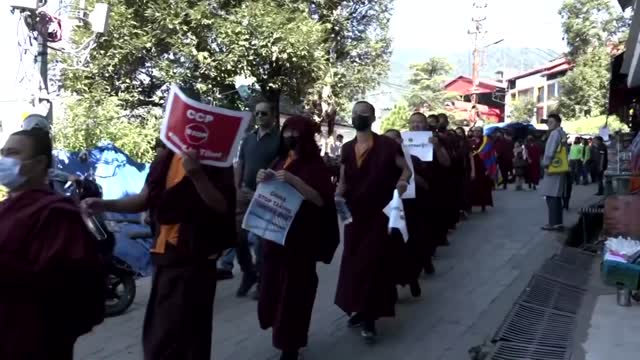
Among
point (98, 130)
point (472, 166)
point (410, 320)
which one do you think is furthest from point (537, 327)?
point (98, 130)

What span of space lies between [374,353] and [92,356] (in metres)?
2.04

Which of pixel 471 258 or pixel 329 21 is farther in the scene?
pixel 329 21

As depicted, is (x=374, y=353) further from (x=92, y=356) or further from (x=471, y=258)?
(x=471, y=258)

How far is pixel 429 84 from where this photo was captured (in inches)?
2426

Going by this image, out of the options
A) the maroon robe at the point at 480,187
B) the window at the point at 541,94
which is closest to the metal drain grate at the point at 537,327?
the maroon robe at the point at 480,187

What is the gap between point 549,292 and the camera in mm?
7848

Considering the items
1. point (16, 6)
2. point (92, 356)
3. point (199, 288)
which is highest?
point (16, 6)

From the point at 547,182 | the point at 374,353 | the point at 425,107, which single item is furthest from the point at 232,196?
the point at 425,107

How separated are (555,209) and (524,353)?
21.4 feet

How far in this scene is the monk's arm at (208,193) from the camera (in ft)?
11.8

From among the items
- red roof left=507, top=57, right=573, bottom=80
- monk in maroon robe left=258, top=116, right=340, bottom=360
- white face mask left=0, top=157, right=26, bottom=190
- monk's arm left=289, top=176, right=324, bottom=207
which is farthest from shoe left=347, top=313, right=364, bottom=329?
red roof left=507, top=57, right=573, bottom=80

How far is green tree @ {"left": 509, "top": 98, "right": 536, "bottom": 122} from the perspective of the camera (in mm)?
69125

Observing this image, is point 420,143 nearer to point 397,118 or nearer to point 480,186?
point 480,186

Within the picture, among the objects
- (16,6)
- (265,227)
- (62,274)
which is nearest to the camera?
(62,274)
